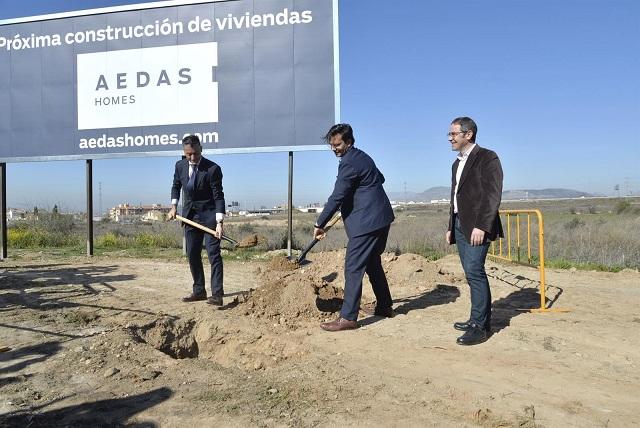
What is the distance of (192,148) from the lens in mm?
5738

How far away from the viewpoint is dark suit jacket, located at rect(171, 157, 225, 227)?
5.85 metres

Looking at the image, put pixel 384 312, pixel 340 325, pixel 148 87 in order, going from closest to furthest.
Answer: pixel 340 325, pixel 384 312, pixel 148 87

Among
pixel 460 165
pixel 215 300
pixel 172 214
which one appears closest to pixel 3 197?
pixel 172 214

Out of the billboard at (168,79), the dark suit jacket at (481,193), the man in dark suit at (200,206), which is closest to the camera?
the dark suit jacket at (481,193)

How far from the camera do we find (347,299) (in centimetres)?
455

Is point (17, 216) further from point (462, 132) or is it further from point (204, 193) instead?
point (462, 132)

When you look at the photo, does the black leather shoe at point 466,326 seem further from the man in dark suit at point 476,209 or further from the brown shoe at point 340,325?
the brown shoe at point 340,325

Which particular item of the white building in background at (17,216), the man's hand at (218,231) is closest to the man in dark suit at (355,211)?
the man's hand at (218,231)

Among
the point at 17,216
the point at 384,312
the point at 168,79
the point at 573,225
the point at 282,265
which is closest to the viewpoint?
the point at 384,312

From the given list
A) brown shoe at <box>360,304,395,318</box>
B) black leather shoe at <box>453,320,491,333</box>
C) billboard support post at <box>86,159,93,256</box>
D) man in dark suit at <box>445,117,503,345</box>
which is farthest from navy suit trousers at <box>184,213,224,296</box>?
billboard support post at <box>86,159,93,256</box>

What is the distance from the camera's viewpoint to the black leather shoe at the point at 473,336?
411 cm

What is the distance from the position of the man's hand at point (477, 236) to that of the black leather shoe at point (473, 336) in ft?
2.32

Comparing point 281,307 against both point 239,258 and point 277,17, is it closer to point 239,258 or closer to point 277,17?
point 239,258

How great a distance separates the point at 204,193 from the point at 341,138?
2098mm
